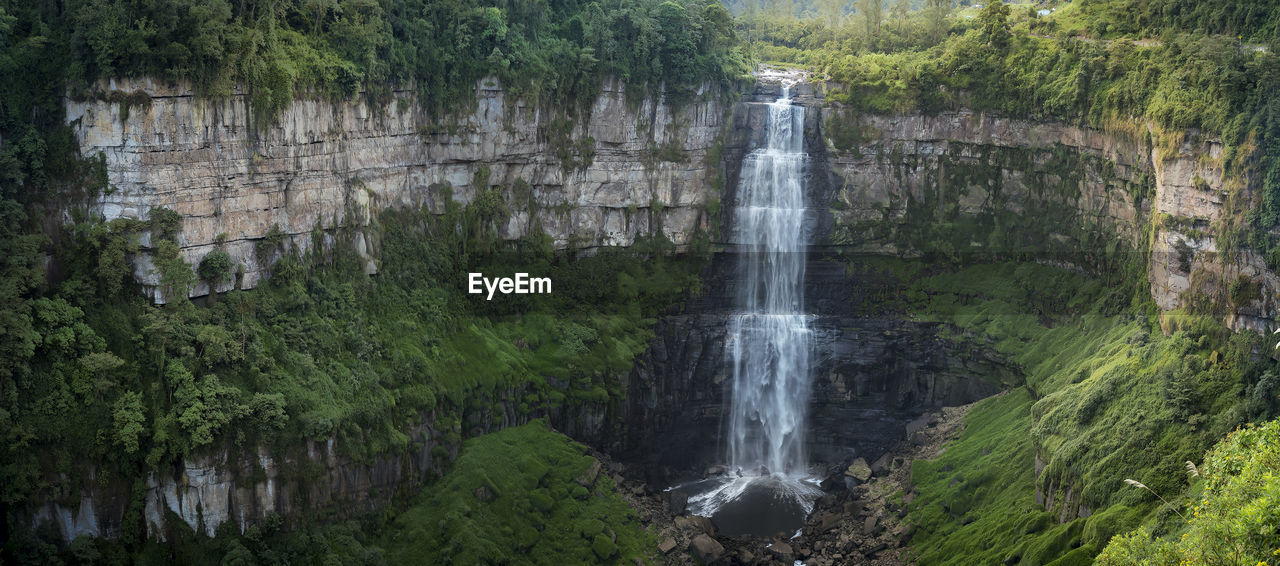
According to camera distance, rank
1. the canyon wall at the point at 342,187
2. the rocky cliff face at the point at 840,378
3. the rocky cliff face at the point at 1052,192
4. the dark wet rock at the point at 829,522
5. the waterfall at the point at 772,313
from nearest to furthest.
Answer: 1. the canyon wall at the point at 342,187
2. the rocky cliff face at the point at 1052,192
3. the dark wet rock at the point at 829,522
4. the rocky cliff face at the point at 840,378
5. the waterfall at the point at 772,313

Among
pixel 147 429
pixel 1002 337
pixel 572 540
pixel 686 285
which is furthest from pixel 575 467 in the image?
pixel 1002 337

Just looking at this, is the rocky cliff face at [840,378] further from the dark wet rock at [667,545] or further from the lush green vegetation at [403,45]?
the lush green vegetation at [403,45]

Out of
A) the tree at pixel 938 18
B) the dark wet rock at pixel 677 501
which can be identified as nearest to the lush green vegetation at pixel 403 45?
the tree at pixel 938 18

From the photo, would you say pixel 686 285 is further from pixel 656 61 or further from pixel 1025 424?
pixel 1025 424

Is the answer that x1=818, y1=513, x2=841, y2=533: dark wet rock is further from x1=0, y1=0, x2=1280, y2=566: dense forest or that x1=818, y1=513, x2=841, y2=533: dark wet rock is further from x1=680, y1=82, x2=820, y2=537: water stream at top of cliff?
x1=680, y1=82, x2=820, y2=537: water stream at top of cliff

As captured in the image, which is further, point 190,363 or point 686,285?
point 686,285
